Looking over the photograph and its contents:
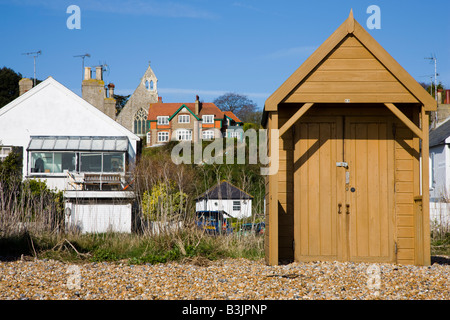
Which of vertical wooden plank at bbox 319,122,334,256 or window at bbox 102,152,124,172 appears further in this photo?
window at bbox 102,152,124,172

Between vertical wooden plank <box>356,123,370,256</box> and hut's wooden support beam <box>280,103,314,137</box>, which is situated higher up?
hut's wooden support beam <box>280,103,314,137</box>

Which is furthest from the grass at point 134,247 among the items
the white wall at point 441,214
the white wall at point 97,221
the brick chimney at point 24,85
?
the brick chimney at point 24,85

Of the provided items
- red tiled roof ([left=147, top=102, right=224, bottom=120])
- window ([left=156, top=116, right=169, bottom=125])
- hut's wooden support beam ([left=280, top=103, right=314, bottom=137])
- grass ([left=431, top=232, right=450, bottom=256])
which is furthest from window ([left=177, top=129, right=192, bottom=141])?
hut's wooden support beam ([left=280, top=103, right=314, bottom=137])

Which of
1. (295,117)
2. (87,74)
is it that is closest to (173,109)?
(87,74)

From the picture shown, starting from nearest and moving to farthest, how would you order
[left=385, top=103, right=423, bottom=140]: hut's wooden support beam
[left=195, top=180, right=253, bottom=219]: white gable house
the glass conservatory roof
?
[left=385, top=103, right=423, bottom=140]: hut's wooden support beam, [left=195, top=180, right=253, bottom=219]: white gable house, the glass conservatory roof

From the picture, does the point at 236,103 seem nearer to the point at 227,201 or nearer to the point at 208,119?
the point at 208,119

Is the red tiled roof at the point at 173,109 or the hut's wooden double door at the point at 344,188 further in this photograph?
the red tiled roof at the point at 173,109

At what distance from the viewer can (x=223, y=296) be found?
6172 mm

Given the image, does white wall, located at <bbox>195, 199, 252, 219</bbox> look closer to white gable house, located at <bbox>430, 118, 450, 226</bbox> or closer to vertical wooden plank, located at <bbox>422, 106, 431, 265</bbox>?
vertical wooden plank, located at <bbox>422, 106, 431, 265</bbox>

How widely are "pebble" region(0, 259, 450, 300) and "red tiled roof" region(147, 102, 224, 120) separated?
56.1m

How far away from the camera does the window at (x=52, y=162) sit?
96.0ft

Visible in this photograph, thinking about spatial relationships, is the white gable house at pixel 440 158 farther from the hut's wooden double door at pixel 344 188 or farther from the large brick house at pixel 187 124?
the large brick house at pixel 187 124

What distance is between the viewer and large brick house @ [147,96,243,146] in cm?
6325

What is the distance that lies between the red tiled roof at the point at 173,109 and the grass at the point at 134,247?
174 feet
